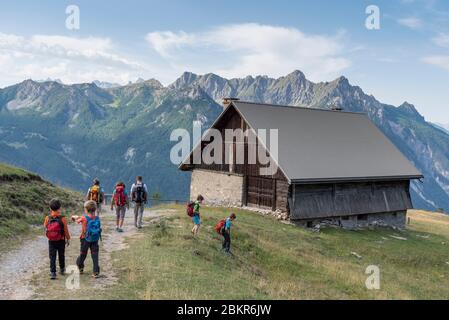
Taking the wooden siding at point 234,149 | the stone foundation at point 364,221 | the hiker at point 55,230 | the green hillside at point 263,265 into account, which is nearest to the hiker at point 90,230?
the hiker at point 55,230

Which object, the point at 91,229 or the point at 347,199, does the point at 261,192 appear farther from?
the point at 91,229

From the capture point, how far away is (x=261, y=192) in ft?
112

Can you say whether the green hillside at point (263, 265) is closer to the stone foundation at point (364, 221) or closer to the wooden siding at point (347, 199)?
the stone foundation at point (364, 221)

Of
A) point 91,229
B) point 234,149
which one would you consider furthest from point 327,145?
point 91,229

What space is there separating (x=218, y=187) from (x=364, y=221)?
42.5 feet

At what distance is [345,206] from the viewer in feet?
115

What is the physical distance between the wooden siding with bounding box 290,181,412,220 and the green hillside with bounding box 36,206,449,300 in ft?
5.54

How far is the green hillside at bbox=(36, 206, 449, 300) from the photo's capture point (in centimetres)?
1234

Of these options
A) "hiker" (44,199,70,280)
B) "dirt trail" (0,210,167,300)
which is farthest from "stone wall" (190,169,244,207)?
"hiker" (44,199,70,280)

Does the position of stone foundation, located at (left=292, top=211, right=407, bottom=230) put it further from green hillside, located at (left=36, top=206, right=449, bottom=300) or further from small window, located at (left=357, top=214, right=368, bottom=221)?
green hillside, located at (left=36, top=206, right=449, bottom=300)

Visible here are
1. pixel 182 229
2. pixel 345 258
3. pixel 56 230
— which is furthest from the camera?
pixel 345 258
